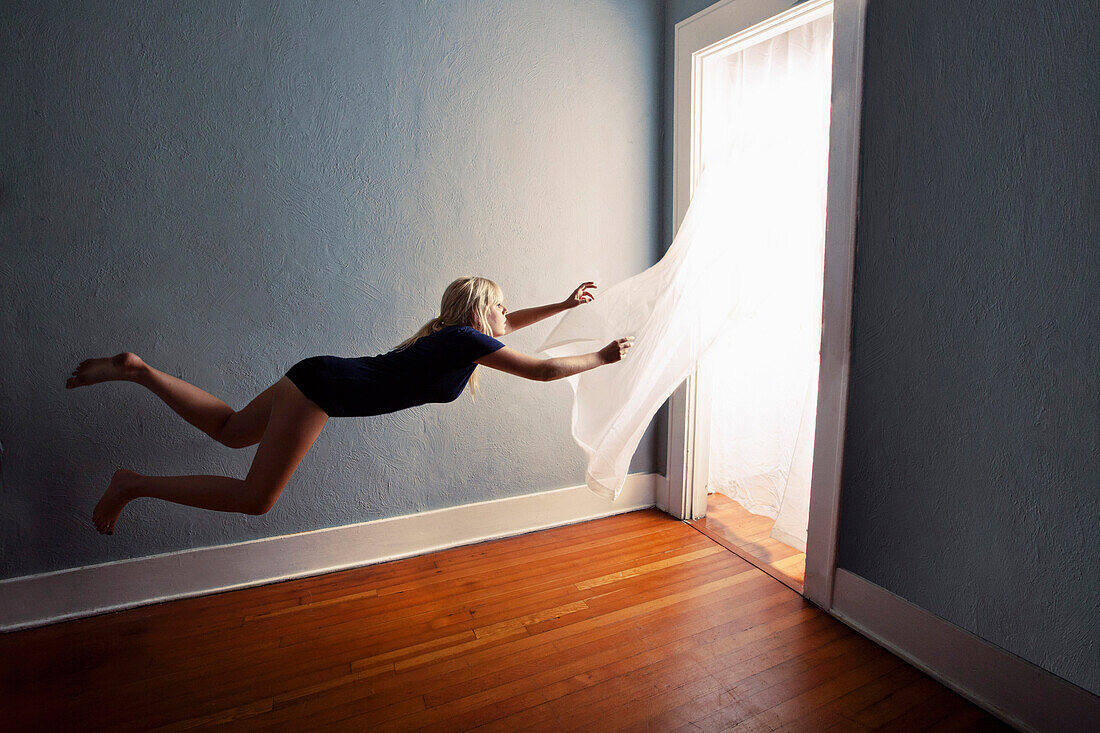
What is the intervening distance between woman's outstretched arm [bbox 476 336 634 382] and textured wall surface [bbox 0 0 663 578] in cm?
83

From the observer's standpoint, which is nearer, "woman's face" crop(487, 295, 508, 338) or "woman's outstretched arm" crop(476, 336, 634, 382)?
"woman's outstretched arm" crop(476, 336, 634, 382)

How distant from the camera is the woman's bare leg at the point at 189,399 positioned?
194 cm

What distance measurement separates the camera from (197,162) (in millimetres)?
2232

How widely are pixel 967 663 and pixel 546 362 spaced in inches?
60.1

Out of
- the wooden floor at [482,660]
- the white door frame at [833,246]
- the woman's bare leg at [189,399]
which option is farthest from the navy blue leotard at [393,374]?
the white door frame at [833,246]

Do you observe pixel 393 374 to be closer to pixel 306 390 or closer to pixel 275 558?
pixel 306 390

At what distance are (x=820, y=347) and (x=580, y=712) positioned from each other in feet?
4.81

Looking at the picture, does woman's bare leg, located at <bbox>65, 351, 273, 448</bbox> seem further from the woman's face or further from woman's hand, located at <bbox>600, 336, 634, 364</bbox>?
woman's hand, located at <bbox>600, 336, 634, 364</bbox>

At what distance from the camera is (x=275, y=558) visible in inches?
97.2

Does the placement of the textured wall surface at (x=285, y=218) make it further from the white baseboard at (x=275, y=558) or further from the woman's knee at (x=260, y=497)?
the woman's knee at (x=260, y=497)

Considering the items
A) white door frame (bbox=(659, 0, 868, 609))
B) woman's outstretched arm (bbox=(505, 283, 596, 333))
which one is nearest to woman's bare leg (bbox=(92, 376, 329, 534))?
woman's outstretched arm (bbox=(505, 283, 596, 333))

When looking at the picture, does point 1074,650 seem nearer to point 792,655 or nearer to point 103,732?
point 792,655

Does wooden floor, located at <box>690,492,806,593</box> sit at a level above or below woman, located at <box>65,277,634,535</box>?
below

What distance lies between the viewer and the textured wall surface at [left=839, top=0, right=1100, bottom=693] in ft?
5.04
